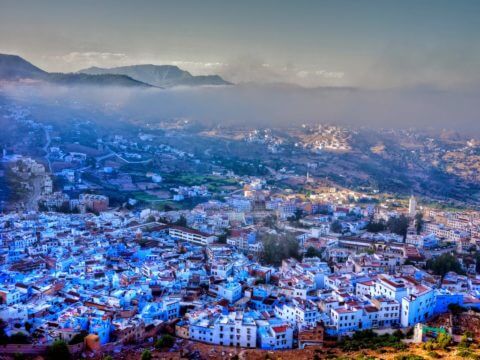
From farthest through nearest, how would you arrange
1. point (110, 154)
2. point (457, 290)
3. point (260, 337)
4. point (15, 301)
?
1. point (110, 154)
2. point (457, 290)
3. point (15, 301)
4. point (260, 337)

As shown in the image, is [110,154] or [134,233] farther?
[110,154]

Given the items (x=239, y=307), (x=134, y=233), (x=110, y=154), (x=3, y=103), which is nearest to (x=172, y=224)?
(x=134, y=233)

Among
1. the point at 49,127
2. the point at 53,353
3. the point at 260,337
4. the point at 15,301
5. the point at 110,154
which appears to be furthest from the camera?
the point at 49,127

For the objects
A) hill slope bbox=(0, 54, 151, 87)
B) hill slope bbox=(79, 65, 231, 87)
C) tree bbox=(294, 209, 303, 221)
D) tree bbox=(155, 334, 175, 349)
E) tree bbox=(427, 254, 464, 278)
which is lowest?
tree bbox=(155, 334, 175, 349)

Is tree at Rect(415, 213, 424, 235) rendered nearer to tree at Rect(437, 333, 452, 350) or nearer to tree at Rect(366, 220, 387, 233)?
tree at Rect(366, 220, 387, 233)

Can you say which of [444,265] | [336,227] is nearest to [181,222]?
[336,227]

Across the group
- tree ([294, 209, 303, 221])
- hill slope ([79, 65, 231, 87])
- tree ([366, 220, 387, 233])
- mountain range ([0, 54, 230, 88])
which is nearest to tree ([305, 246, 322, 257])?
tree ([366, 220, 387, 233])

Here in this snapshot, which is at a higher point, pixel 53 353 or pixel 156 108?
pixel 156 108

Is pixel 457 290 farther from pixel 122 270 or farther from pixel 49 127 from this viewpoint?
pixel 49 127
